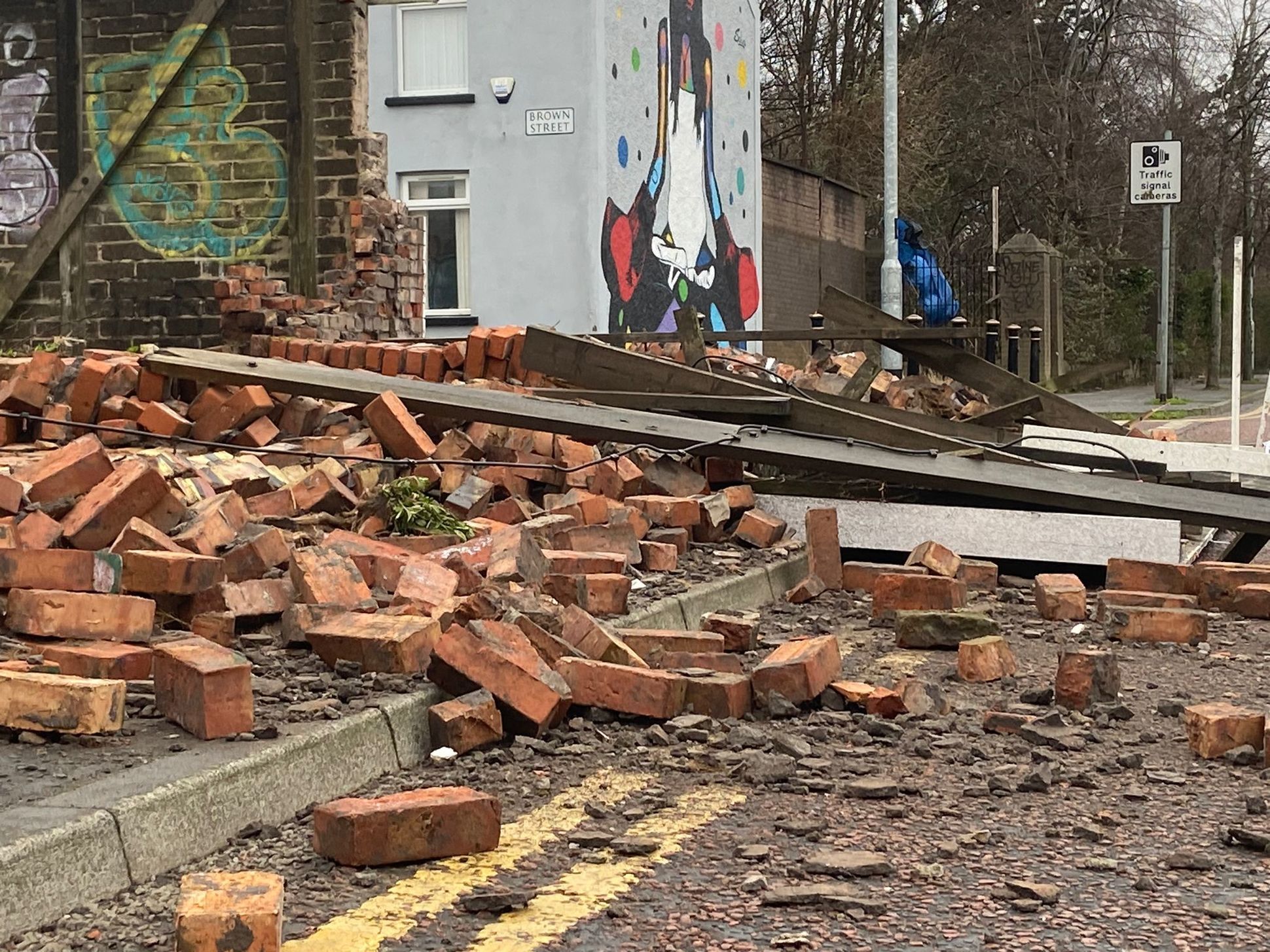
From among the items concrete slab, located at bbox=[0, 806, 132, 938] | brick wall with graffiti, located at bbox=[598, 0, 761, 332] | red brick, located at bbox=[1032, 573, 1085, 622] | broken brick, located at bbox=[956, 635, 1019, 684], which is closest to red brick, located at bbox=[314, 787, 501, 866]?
concrete slab, located at bbox=[0, 806, 132, 938]

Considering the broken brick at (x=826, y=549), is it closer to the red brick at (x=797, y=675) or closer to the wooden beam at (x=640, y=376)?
the wooden beam at (x=640, y=376)

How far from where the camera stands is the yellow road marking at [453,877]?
303 centimetres

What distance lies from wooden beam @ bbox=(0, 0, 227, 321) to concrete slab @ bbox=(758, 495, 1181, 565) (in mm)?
8200

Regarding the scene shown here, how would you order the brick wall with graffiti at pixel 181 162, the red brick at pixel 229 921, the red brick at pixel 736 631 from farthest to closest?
the brick wall with graffiti at pixel 181 162 < the red brick at pixel 736 631 < the red brick at pixel 229 921

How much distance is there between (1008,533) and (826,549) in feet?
3.29

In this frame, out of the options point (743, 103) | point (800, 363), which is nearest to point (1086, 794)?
point (800, 363)

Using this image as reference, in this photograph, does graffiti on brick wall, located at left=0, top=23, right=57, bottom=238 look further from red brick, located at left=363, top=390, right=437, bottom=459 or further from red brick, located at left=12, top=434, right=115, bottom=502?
red brick, located at left=12, top=434, right=115, bottom=502

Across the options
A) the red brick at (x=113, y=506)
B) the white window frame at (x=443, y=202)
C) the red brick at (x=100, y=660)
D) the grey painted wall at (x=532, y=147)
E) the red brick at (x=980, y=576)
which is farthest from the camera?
the white window frame at (x=443, y=202)

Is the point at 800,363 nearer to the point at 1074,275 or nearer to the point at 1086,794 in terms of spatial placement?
the point at 1074,275

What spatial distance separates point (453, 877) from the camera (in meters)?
3.43

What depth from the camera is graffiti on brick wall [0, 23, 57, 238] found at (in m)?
14.1

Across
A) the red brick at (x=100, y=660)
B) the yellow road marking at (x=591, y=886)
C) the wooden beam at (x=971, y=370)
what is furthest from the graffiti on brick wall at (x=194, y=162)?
the yellow road marking at (x=591, y=886)

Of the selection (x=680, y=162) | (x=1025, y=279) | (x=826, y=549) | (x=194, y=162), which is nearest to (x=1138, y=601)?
(x=826, y=549)

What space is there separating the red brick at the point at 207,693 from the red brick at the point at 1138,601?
4.10 metres
